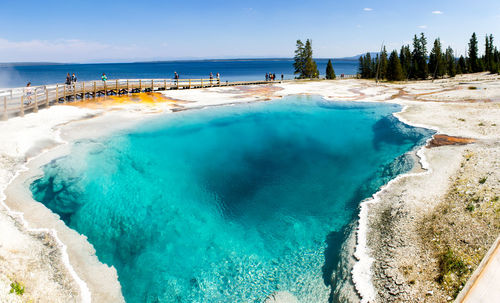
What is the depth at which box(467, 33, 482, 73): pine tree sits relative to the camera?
9688 centimetres

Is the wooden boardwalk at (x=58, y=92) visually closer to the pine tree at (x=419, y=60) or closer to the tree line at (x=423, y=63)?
the tree line at (x=423, y=63)

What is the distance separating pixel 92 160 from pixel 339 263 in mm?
15692

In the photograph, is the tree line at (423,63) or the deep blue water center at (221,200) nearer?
the deep blue water center at (221,200)

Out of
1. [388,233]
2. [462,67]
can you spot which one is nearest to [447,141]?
[388,233]

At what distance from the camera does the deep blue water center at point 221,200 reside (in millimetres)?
9109

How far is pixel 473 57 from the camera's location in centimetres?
9931

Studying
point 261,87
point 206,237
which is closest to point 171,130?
point 206,237

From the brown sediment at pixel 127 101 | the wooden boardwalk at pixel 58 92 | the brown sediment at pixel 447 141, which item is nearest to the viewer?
the brown sediment at pixel 447 141

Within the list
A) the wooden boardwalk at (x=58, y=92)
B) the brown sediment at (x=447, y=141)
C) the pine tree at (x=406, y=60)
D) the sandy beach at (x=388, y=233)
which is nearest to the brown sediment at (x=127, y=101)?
the wooden boardwalk at (x=58, y=92)

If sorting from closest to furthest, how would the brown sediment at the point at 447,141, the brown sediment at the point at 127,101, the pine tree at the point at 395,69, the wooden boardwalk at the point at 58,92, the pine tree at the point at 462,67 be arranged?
the brown sediment at the point at 447,141, the wooden boardwalk at the point at 58,92, the brown sediment at the point at 127,101, the pine tree at the point at 395,69, the pine tree at the point at 462,67

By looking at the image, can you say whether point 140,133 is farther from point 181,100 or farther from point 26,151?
point 181,100

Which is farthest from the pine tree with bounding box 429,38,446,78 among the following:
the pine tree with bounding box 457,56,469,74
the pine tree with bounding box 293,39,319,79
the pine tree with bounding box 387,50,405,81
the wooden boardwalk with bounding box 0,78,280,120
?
the wooden boardwalk with bounding box 0,78,280,120

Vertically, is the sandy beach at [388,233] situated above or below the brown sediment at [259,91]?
below

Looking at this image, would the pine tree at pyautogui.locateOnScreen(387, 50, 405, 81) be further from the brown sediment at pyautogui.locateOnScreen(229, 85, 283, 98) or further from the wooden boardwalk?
the wooden boardwalk
